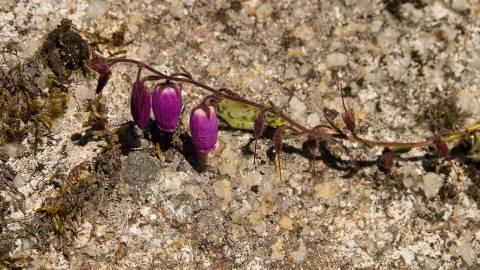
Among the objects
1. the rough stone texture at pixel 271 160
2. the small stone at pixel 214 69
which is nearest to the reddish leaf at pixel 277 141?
the rough stone texture at pixel 271 160

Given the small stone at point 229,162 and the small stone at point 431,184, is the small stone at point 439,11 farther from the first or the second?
the small stone at point 229,162

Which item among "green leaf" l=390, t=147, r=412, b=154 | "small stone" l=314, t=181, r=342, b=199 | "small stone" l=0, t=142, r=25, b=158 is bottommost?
"small stone" l=0, t=142, r=25, b=158

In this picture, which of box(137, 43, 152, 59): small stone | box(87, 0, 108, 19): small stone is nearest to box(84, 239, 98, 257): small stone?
box(137, 43, 152, 59): small stone

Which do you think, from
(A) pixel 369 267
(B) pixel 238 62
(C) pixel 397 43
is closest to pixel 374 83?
(C) pixel 397 43

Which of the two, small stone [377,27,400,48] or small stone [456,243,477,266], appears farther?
small stone [377,27,400,48]

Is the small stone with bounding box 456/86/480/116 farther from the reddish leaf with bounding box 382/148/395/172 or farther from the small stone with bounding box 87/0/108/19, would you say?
the small stone with bounding box 87/0/108/19

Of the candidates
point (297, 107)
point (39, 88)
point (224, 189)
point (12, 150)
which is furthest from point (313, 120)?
point (12, 150)

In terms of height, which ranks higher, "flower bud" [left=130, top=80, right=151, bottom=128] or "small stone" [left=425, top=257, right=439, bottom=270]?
"flower bud" [left=130, top=80, right=151, bottom=128]
